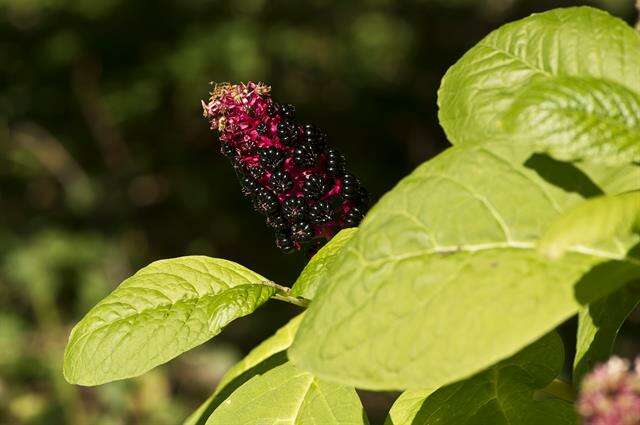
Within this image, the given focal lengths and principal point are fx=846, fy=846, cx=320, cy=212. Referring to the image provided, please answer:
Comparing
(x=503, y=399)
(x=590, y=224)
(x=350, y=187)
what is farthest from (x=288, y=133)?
(x=590, y=224)

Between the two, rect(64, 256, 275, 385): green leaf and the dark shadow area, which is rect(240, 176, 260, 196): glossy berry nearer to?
rect(64, 256, 275, 385): green leaf

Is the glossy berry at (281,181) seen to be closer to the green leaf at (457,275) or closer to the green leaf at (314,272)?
the green leaf at (314,272)

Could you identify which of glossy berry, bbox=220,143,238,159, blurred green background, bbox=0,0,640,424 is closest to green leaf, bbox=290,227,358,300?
glossy berry, bbox=220,143,238,159

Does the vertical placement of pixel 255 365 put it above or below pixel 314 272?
below

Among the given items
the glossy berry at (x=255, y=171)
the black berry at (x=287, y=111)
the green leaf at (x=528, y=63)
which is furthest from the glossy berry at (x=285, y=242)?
the green leaf at (x=528, y=63)

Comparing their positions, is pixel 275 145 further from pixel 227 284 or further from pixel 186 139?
pixel 186 139

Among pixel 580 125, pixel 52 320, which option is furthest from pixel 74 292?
pixel 580 125

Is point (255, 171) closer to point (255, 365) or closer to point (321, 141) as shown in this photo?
point (321, 141)

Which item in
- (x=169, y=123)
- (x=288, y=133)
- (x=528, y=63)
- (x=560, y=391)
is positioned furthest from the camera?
(x=169, y=123)
